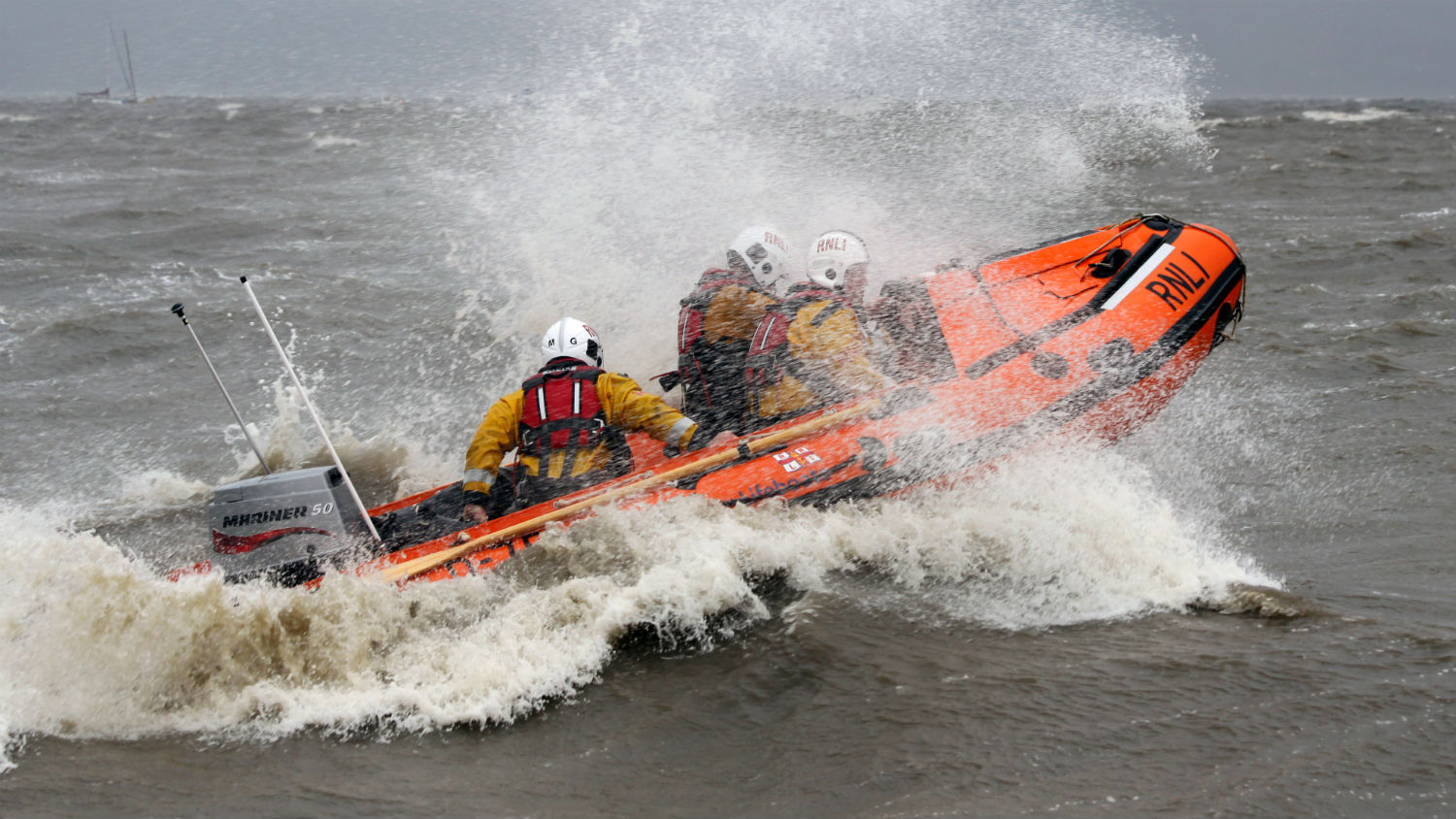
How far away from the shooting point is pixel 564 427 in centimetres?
496

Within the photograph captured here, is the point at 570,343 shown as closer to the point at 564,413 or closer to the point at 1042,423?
the point at 564,413

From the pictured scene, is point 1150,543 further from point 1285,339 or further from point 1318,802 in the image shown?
point 1285,339

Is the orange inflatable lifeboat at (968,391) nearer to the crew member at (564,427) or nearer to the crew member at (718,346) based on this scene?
the crew member at (564,427)

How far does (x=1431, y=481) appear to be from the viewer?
20.1ft

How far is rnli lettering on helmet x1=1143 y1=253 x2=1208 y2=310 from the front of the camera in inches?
224

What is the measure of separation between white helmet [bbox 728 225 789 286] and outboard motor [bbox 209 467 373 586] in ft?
8.32

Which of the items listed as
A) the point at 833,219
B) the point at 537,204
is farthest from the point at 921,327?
the point at 537,204

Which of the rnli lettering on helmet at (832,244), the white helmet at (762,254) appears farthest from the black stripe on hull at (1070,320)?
the white helmet at (762,254)

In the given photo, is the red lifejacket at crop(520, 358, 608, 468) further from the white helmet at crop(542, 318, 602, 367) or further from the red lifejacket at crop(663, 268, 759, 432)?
the red lifejacket at crop(663, 268, 759, 432)

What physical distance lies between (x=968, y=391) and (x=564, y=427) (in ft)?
6.54

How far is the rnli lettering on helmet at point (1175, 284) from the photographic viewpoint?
18.7 ft

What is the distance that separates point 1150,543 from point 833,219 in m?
5.32

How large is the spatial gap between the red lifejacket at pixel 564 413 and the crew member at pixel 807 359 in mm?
900

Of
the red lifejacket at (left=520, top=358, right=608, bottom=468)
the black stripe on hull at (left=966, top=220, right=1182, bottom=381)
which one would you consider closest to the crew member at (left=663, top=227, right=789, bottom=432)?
the red lifejacket at (left=520, top=358, right=608, bottom=468)
